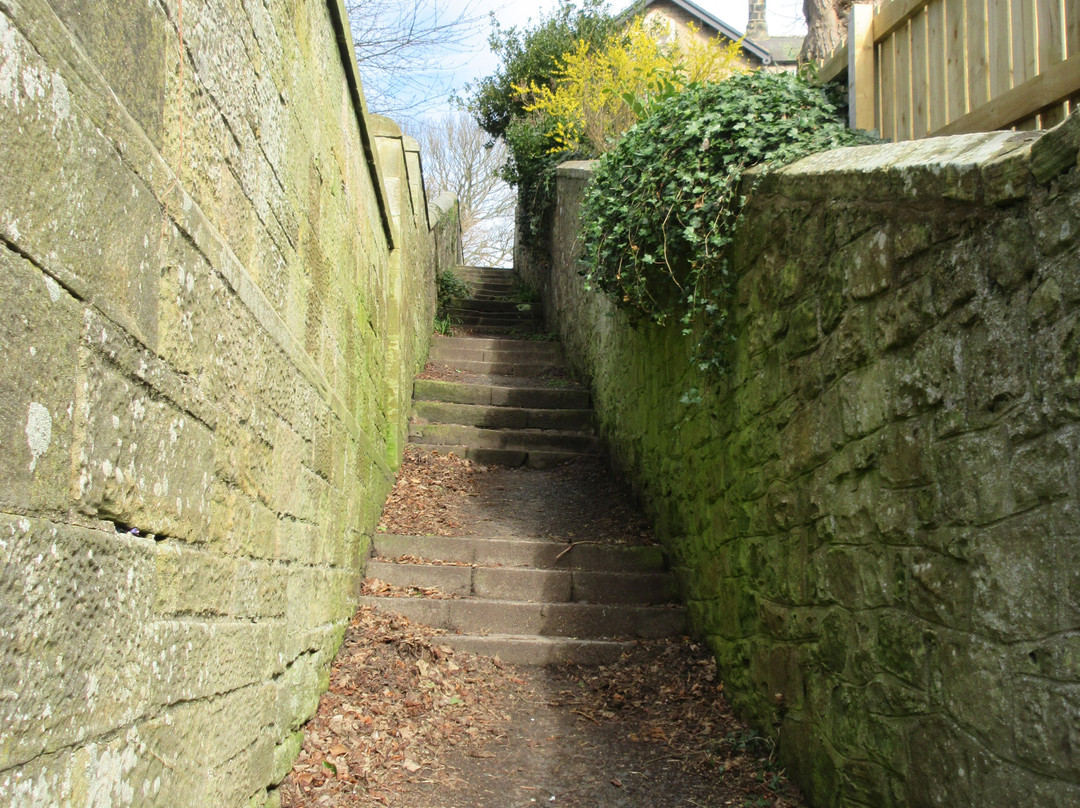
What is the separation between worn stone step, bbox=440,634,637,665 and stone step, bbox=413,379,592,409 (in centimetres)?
357

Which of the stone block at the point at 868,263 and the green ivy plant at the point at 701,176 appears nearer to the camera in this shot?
the stone block at the point at 868,263

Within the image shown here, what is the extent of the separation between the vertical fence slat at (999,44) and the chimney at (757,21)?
2430cm

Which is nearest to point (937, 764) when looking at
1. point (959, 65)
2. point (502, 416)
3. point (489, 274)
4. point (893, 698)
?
point (893, 698)

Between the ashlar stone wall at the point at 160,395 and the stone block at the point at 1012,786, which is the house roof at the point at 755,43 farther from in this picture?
the stone block at the point at 1012,786

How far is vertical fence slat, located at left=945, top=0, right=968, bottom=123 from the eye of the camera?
3143 millimetres

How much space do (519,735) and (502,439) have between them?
3.60 metres

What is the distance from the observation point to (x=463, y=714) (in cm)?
371

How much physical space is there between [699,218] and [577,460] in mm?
3357

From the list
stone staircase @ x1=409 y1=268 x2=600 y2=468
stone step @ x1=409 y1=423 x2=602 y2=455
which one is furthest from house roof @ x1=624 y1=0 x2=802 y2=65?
stone step @ x1=409 y1=423 x2=602 y2=455

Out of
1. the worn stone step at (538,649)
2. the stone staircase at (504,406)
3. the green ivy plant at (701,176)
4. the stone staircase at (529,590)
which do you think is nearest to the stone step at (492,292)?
the stone staircase at (504,406)

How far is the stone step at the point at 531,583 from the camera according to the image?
186 inches

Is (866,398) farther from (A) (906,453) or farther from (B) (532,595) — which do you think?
(B) (532,595)

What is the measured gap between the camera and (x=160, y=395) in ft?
4.88

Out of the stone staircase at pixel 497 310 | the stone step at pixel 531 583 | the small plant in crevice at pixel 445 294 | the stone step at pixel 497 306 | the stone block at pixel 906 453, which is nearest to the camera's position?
the stone block at pixel 906 453
